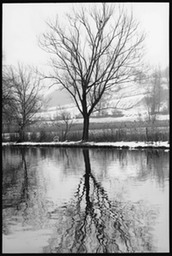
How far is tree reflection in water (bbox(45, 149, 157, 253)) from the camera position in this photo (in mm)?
6055

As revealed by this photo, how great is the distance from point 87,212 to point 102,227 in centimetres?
120

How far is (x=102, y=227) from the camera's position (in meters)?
7.16

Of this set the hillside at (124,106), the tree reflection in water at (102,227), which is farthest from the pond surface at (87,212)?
the hillside at (124,106)

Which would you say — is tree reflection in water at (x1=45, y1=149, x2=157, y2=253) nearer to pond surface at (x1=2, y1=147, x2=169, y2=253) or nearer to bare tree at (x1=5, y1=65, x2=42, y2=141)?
pond surface at (x1=2, y1=147, x2=169, y2=253)

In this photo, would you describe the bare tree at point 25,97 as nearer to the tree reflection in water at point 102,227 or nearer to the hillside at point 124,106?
the hillside at point 124,106

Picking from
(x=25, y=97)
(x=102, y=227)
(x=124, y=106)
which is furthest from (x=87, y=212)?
(x=124, y=106)

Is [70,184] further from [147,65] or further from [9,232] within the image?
[147,65]

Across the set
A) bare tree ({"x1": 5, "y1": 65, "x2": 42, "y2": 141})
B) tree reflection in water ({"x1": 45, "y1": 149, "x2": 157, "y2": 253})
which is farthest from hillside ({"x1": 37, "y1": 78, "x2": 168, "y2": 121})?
tree reflection in water ({"x1": 45, "y1": 149, "x2": 157, "y2": 253})

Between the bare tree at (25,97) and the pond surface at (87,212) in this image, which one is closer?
the pond surface at (87,212)

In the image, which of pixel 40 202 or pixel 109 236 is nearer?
pixel 109 236

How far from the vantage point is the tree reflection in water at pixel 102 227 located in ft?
19.9

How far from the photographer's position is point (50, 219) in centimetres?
776

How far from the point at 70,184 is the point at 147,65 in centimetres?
2271

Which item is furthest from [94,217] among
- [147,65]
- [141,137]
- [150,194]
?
[147,65]
